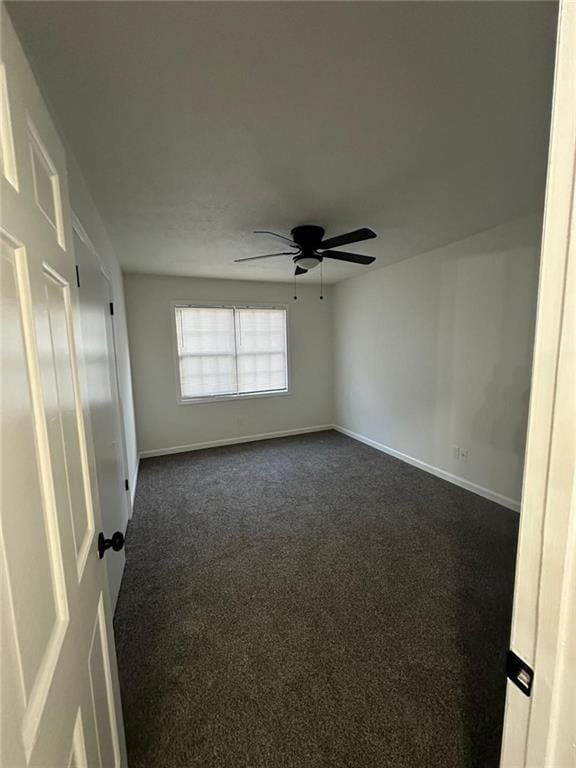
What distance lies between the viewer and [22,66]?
664 mm

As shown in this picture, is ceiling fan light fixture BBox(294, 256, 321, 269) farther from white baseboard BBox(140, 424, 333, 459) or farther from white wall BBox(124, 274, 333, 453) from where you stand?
white baseboard BBox(140, 424, 333, 459)

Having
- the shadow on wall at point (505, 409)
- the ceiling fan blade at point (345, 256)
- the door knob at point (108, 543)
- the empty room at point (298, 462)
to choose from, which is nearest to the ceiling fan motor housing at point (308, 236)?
the empty room at point (298, 462)

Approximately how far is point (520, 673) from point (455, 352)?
10.5 feet

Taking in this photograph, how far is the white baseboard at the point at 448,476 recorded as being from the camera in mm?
3078

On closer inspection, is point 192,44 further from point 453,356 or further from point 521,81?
point 453,356

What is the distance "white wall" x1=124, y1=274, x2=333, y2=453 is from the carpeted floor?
4.98 ft

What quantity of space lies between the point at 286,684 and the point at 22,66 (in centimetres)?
222

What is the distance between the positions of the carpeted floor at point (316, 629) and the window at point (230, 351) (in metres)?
1.94

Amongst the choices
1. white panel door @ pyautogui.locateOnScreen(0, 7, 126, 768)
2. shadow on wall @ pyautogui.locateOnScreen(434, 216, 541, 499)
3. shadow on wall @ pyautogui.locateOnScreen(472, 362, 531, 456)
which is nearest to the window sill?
shadow on wall @ pyautogui.locateOnScreen(434, 216, 541, 499)

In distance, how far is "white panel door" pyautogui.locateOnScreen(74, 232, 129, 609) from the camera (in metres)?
1.77

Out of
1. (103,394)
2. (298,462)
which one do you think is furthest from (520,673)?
(298,462)

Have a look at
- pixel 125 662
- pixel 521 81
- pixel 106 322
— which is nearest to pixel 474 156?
pixel 521 81

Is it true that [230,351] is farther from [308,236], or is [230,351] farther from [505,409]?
[505,409]

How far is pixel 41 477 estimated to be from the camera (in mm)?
626
